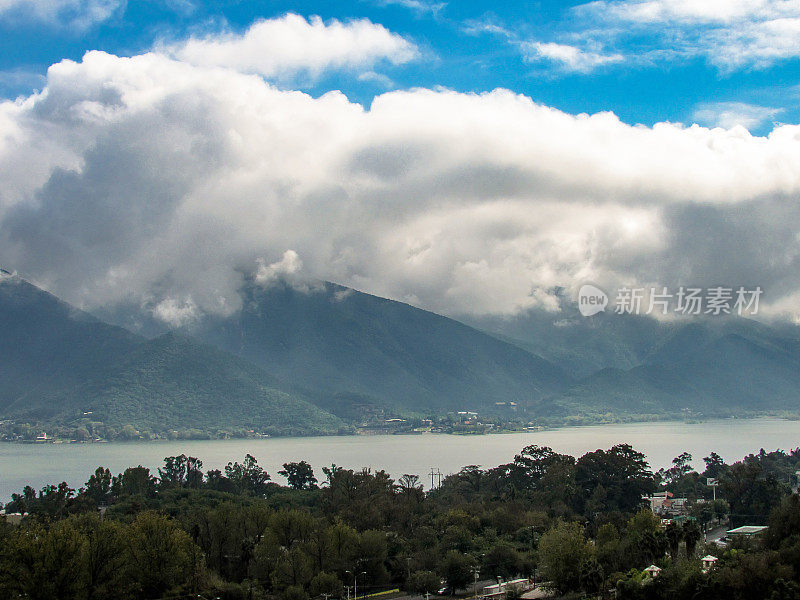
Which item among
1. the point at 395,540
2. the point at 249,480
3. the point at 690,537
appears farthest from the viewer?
the point at 249,480

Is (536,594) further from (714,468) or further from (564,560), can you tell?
(714,468)

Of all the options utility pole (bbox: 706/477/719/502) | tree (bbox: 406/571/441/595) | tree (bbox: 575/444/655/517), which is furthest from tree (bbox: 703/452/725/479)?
tree (bbox: 406/571/441/595)

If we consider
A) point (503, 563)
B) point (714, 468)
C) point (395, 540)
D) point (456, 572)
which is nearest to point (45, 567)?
point (456, 572)

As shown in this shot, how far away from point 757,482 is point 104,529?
52475 millimetres

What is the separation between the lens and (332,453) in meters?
155

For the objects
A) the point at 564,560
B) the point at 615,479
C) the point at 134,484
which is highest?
the point at 615,479

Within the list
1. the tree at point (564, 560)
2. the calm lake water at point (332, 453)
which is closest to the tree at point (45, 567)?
the tree at point (564, 560)

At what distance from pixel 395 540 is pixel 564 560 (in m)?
13.6

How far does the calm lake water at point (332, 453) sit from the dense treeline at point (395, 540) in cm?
3692

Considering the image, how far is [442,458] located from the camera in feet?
469

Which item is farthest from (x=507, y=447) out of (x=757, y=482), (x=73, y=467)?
(x=757, y=482)

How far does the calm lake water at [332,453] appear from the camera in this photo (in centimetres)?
12325

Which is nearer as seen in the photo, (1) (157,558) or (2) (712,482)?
(1) (157,558)

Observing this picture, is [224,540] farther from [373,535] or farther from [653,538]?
[653,538]
